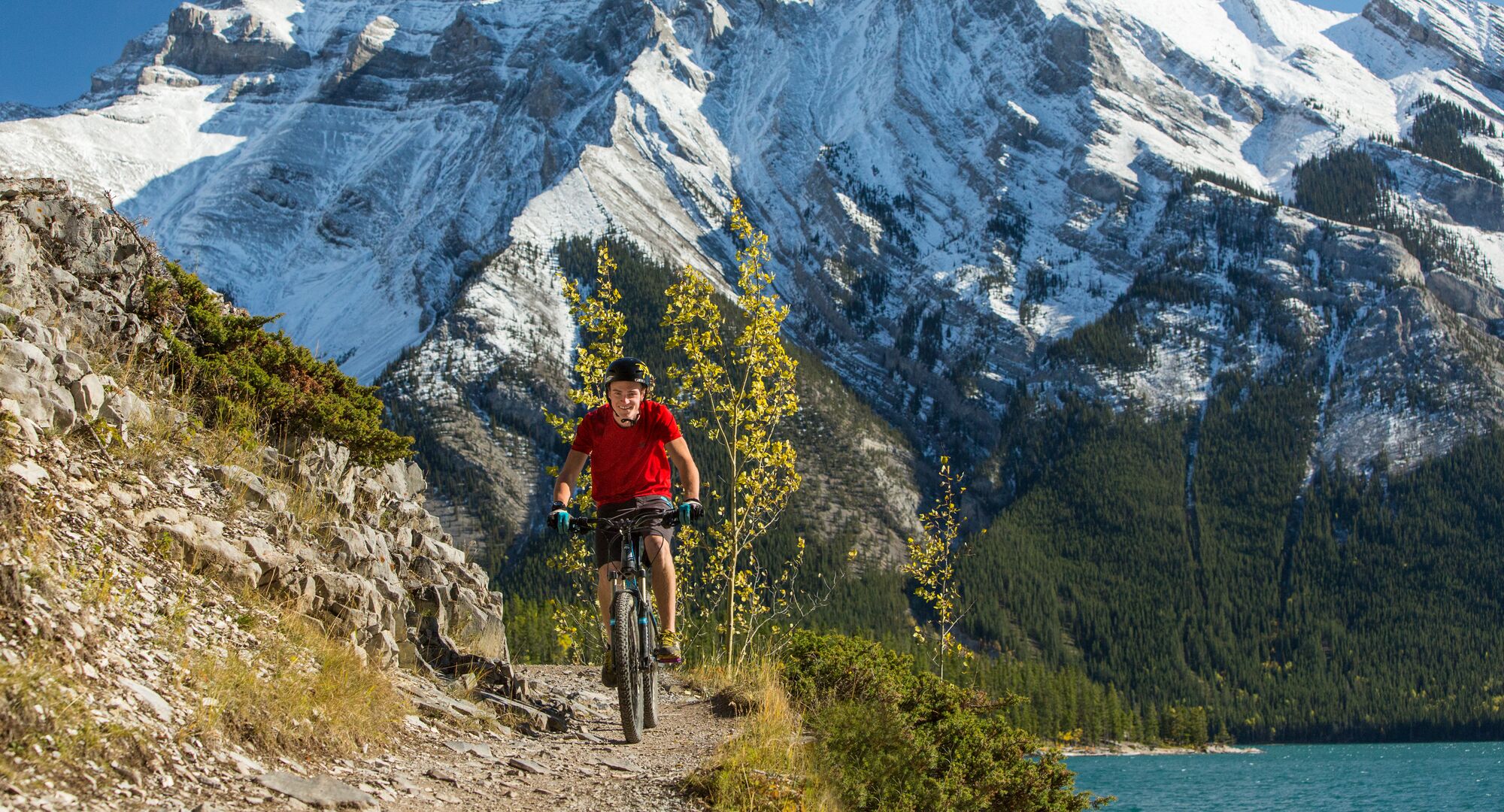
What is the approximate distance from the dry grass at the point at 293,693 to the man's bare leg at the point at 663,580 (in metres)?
2.43

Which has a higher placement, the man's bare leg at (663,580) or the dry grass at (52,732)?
the man's bare leg at (663,580)

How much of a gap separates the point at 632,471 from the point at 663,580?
1069 millimetres

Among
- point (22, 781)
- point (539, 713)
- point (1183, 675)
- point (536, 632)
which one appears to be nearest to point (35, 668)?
point (22, 781)

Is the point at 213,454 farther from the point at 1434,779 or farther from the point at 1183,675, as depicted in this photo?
the point at 1183,675

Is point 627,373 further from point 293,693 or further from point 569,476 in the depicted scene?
point 293,693

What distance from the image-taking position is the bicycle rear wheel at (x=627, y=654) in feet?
31.8

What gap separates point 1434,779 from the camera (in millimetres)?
97375

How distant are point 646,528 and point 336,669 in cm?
289

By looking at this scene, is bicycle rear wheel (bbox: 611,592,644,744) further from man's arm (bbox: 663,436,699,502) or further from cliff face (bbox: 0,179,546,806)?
cliff face (bbox: 0,179,546,806)

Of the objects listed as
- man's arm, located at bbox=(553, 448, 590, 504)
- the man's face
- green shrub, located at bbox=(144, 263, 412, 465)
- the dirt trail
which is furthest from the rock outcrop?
the man's face

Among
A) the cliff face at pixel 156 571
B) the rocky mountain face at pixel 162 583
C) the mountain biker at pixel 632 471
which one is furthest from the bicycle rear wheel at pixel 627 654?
the cliff face at pixel 156 571

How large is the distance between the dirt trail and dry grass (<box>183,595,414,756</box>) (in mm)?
307

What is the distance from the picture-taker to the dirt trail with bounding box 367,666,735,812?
292 inches

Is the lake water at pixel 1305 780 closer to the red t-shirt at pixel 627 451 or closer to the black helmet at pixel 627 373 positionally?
the red t-shirt at pixel 627 451
